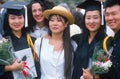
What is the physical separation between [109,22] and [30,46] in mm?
1215

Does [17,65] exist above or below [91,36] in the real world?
below

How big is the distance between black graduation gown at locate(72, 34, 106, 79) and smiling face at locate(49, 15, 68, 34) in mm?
280

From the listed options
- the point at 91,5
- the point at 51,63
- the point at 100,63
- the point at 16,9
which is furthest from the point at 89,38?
the point at 16,9

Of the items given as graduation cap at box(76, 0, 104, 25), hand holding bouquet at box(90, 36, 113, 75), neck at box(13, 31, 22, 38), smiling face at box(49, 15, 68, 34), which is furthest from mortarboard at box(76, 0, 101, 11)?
neck at box(13, 31, 22, 38)

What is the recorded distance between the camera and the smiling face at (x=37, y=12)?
19.7ft

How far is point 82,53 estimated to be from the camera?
5121 millimetres

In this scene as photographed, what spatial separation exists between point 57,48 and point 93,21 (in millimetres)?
590

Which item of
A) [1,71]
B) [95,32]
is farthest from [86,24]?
[1,71]

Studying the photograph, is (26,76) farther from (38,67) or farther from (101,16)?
(101,16)

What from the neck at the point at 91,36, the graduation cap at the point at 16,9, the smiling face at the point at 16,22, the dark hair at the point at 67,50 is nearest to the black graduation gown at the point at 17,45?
the smiling face at the point at 16,22

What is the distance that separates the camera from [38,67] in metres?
5.28

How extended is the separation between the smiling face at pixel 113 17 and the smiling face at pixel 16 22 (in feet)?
4.19

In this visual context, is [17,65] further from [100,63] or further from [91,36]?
[100,63]

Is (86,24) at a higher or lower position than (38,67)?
higher
